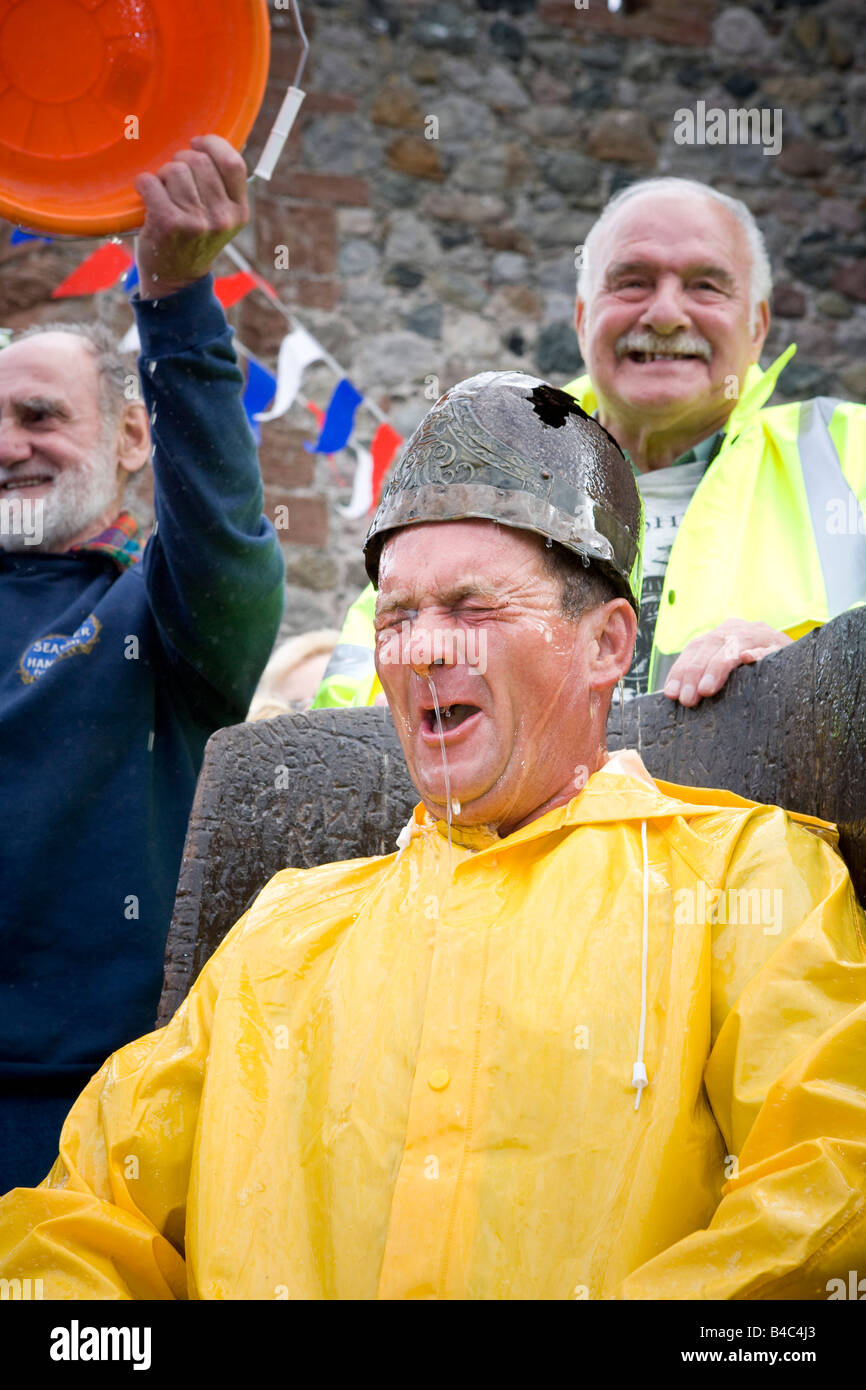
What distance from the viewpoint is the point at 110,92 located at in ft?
9.01

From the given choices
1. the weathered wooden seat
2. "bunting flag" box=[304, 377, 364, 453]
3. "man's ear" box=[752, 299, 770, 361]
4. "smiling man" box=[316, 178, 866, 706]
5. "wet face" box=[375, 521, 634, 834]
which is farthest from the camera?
"bunting flag" box=[304, 377, 364, 453]

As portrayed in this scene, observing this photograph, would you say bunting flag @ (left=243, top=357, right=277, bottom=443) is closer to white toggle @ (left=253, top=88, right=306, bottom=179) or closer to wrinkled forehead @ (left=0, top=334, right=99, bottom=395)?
wrinkled forehead @ (left=0, top=334, right=99, bottom=395)

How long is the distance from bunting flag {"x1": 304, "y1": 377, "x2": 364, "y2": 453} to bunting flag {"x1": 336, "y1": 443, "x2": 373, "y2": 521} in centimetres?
33

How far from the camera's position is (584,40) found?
7562 mm

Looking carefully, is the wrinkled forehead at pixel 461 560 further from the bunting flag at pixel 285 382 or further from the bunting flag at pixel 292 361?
the bunting flag at pixel 292 361

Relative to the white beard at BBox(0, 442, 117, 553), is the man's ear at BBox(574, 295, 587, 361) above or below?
above

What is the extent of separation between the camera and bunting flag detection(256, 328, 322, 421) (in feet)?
21.9

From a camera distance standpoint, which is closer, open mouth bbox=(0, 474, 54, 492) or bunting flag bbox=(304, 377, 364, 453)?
open mouth bbox=(0, 474, 54, 492)

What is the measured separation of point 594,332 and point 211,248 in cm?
100

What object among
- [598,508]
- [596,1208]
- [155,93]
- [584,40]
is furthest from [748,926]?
[584,40]

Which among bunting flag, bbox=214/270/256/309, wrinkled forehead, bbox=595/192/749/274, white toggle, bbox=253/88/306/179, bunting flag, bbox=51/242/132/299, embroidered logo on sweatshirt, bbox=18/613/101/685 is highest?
bunting flag, bbox=51/242/132/299

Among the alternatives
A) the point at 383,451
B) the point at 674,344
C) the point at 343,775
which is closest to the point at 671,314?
the point at 674,344

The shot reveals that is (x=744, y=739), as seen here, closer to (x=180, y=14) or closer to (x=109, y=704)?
(x=109, y=704)

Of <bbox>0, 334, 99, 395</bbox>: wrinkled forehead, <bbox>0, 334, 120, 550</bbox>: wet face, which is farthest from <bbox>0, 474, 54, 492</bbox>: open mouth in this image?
<bbox>0, 334, 99, 395</bbox>: wrinkled forehead
